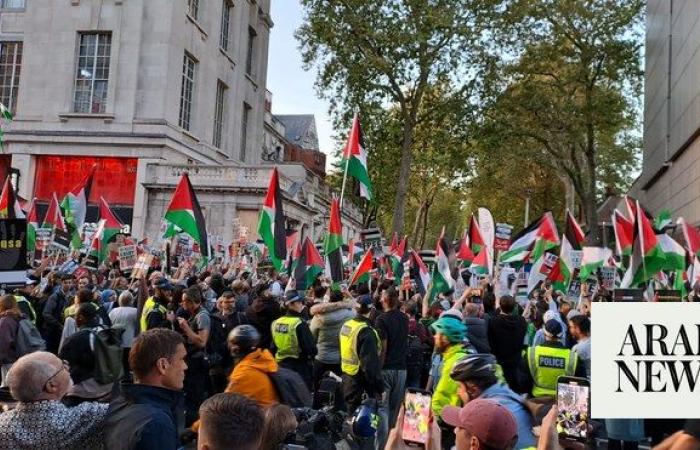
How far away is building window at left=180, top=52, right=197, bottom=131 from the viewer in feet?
121

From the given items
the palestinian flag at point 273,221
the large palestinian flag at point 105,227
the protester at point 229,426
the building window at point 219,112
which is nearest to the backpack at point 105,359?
the protester at point 229,426

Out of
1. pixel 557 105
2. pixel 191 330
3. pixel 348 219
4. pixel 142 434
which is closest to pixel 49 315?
pixel 191 330

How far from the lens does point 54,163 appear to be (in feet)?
116

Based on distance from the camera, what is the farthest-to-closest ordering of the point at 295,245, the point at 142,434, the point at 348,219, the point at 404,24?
the point at 348,219
the point at 404,24
the point at 295,245
the point at 142,434

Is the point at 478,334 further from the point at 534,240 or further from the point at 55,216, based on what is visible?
the point at 55,216

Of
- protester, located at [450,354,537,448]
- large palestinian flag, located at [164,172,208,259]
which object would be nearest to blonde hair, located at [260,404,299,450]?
protester, located at [450,354,537,448]

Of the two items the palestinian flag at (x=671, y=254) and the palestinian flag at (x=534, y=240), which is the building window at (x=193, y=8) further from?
the palestinian flag at (x=671, y=254)

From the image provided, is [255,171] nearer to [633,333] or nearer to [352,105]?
[352,105]

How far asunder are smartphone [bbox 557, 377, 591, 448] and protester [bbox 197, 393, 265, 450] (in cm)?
194

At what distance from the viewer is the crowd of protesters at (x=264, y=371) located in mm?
3039

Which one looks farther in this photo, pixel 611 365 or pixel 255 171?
pixel 255 171

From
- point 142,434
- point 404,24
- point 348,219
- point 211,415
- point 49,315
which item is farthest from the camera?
point 348,219

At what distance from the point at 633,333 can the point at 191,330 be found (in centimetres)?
576

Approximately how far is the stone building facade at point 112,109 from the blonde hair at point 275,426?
30132mm
